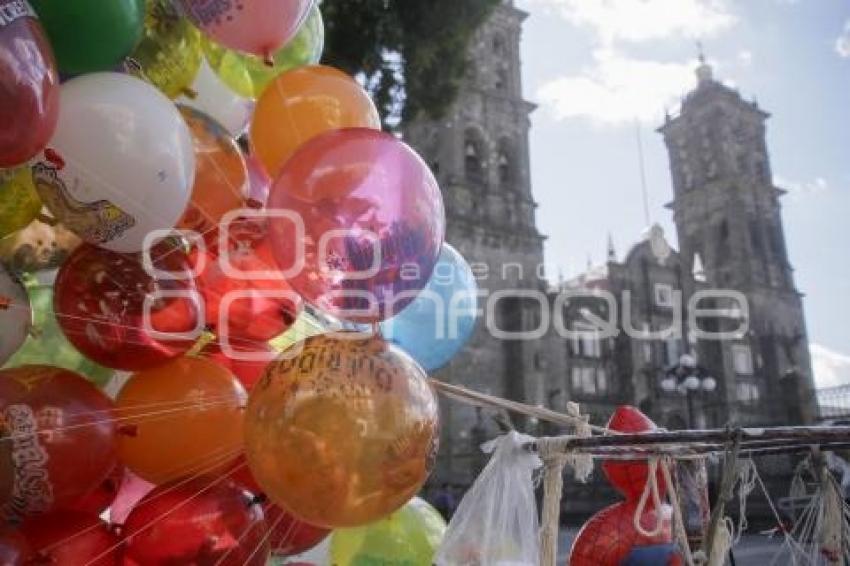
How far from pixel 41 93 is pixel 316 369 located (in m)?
1.20

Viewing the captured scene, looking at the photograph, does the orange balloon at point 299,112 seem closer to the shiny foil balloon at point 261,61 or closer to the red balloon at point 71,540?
the shiny foil balloon at point 261,61

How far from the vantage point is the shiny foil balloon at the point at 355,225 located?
251cm

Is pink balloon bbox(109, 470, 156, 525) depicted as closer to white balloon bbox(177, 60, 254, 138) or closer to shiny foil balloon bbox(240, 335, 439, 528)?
shiny foil balloon bbox(240, 335, 439, 528)

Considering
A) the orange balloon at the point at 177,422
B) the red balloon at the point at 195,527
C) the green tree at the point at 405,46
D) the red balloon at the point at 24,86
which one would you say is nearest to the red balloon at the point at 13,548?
the red balloon at the point at 195,527

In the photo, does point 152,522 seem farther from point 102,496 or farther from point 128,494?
point 128,494

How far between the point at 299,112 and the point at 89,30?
92 cm

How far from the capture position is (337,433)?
7.86ft

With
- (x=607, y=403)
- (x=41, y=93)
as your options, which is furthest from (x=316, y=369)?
(x=607, y=403)

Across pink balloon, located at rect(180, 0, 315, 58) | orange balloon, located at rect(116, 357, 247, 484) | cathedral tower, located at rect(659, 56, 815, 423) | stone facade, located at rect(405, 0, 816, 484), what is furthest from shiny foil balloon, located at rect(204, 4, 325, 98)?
cathedral tower, located at rect(659, 56, 815, 423)

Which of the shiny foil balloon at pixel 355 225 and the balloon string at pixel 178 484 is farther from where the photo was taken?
the balloon string at pixel 178 484

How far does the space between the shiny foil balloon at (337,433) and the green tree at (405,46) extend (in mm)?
6991

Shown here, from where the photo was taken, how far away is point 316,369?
97.9 inches

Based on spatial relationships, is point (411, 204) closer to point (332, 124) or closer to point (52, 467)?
point (332, 124)

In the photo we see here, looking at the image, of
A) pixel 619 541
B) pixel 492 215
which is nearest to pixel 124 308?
pixel 619 541
